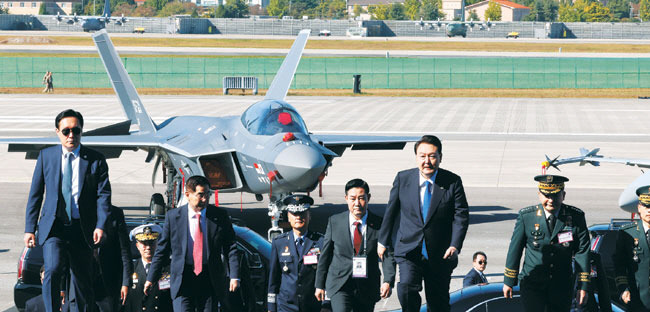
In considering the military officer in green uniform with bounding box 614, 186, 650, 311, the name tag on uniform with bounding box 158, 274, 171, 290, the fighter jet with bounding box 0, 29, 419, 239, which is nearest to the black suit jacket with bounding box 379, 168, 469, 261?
the military officer in green uniform with bounding box 614, 186, 650, 311

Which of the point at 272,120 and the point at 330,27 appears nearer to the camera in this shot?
the point at 272,120

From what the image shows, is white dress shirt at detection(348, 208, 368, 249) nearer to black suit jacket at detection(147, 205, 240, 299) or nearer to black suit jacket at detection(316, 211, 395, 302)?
black suit jacket at detection(316, 211, 395, 302)

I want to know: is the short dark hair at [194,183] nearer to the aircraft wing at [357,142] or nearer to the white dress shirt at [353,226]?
the white dress shirt at [353,226]

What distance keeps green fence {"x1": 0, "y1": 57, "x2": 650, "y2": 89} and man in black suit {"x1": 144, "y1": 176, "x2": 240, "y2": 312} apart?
2342 inches

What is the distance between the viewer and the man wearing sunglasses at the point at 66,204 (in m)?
8.88

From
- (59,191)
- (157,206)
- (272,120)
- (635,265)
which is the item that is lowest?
(157,206)

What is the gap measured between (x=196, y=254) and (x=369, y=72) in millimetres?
61813

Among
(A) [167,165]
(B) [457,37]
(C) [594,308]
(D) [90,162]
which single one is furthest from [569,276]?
(B) [457,37]

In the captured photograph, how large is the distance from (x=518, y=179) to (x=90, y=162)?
66.4 feet

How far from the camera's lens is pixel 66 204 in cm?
897

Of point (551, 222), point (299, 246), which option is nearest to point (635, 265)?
Answer: point (551, 222)

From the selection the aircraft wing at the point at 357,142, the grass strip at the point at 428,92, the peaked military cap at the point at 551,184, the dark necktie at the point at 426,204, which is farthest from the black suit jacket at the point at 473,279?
the grass strip at the point at 428,92

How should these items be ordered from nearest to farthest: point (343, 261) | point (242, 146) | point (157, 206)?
point (343, 261) < point (242, 146) < point (157, 206)

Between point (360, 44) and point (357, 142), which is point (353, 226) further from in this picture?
point (360, 44)
